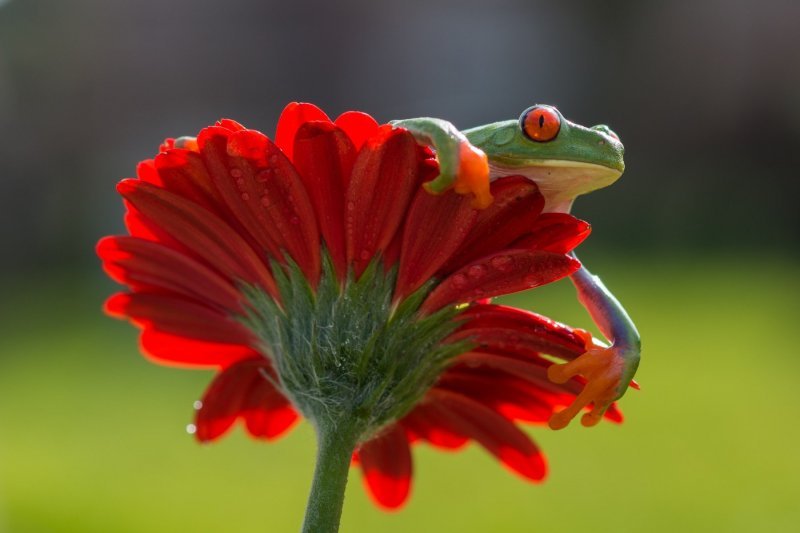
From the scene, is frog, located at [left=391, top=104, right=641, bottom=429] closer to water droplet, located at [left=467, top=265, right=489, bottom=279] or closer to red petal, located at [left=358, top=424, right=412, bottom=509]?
water droplet, located at [left=467, top=265, right=489, bottom=279]

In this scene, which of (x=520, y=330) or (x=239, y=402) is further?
(x=239, y=402)

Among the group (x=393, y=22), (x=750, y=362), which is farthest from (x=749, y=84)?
(x=750, y=362)

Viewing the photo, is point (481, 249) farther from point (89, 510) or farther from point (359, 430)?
point (89, 510)

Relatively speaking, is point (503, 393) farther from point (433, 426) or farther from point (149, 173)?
point (149, 173)

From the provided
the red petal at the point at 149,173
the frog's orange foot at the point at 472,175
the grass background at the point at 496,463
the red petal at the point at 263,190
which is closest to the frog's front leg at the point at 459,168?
the frog's orange foot at the point at 472,175

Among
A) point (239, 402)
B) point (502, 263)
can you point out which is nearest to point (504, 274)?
point (502, 263)

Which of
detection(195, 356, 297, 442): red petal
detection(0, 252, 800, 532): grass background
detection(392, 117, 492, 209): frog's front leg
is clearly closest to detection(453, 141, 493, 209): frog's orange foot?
detection(392, 117, 492, 209): frog's front leg
